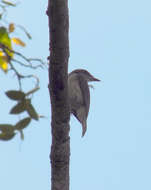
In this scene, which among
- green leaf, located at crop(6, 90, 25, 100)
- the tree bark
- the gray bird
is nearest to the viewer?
green leaf, located at crop(6, 90, 25, 100)

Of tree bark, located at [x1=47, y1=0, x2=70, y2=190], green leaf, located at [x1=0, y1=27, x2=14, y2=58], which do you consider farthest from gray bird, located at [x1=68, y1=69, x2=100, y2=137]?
green leaf, located at [x1=0, y1=27, x2=14, y2=58]

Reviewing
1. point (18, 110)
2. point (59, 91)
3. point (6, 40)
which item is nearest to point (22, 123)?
point (18, 110)

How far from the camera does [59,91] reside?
3.25 meters

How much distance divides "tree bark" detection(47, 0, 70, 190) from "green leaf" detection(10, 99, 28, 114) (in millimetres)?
1525

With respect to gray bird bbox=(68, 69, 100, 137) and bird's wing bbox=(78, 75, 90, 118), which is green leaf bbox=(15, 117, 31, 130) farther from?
bird's wing bbox=(78, 75, 90, 118)

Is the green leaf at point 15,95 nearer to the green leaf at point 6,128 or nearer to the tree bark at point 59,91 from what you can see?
the green leaf at point 6,128

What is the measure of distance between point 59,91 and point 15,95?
1.84 metres

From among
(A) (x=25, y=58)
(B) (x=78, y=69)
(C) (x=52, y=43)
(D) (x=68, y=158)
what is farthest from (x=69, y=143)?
(B) (x=78, y=69)

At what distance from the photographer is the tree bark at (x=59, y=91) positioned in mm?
2891

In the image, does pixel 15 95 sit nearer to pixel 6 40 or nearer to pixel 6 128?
pixel 6 128

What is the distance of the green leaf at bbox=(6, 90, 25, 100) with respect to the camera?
1396 mm

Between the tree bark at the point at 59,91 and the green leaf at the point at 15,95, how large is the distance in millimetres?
1513

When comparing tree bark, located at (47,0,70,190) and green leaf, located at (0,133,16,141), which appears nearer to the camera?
green leaf, located at (0,133,16,141)

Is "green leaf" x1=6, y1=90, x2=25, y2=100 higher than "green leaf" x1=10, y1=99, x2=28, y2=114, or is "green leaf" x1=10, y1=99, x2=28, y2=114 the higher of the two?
"green leaf" x1=6, y1=90, x2=25, y2=100
